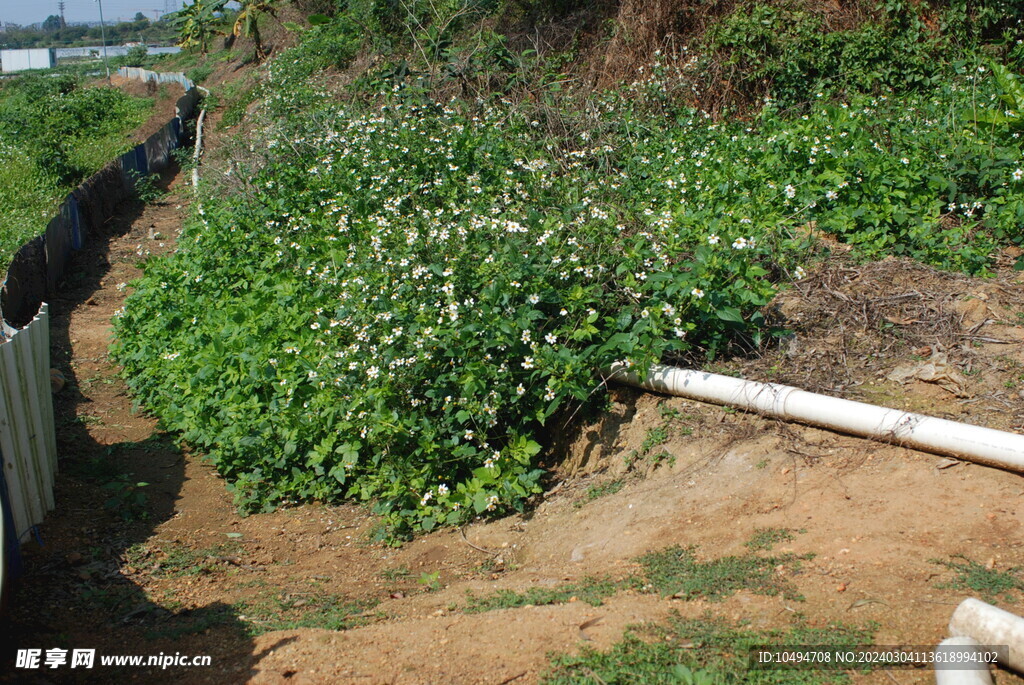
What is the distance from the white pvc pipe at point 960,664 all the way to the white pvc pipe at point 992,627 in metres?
0.04

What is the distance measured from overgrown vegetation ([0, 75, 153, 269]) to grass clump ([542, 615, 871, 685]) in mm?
9248

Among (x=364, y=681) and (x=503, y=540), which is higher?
(x=364, y=681)

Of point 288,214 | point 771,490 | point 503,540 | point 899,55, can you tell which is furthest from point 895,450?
point 899,55

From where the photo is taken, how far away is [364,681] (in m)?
3.07

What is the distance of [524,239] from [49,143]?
13.8 meters

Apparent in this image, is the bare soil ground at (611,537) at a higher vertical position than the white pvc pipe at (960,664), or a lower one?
lower

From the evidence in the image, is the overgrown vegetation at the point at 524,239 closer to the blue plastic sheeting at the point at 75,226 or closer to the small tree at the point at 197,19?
the blue plastic sheeting at the point at 75,226

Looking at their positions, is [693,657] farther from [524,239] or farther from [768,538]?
[524,239]

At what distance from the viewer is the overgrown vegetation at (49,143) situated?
1219 cm

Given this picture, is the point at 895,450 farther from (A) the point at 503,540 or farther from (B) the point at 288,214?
(B) the point at 288,214

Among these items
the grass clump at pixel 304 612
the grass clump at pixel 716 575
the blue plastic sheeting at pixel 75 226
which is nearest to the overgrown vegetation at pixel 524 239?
the grass clump at pixel 304 612

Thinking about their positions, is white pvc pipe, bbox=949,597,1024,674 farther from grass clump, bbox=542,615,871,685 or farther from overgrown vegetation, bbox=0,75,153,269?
overgrown vegetation, bbox=0,75,153,269

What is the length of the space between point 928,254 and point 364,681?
4597 millimetres

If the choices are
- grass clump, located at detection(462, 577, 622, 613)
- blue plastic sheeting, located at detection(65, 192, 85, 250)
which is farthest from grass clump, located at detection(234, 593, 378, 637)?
blue plastic sheeting, located at detection(65, 192, 85, 250)
